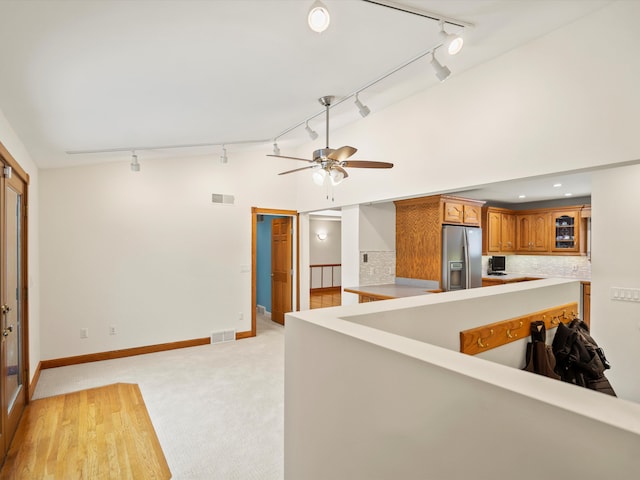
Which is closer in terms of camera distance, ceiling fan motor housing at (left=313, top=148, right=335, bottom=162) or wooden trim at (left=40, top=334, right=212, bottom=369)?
ceiling fan motor housing at (left=313, top=148, right=335, bottom=162)

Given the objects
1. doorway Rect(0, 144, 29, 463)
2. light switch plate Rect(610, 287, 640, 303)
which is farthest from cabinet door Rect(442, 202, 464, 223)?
doorway Rect(0, 144, 29, 463)

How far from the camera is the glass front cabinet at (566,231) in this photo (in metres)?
Answer: 6.44

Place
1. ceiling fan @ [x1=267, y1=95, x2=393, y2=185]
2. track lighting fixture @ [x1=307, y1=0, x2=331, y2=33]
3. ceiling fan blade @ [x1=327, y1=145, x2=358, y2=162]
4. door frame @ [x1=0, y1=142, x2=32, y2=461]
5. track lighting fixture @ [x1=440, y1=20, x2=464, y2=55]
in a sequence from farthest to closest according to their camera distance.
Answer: door frame @ [x1=0, y1=142, x2=32, y2=461], ceiling fan @ [x1=267, y1=95, x2=393, y2=185], ceiling fan blade @ [x1=327, y1=145, x2=358, y2=162], track lighting fixture @ [x1=440, y1=20, x2=464, y2=55], track lighting fixture @ [x1=307, y1=0, x2=331, y2=33]

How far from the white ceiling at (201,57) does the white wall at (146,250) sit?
→ 1.02 m

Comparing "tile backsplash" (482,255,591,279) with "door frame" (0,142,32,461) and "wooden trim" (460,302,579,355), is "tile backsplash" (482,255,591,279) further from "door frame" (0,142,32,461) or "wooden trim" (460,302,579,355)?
"door frame" (0,142,32,461)

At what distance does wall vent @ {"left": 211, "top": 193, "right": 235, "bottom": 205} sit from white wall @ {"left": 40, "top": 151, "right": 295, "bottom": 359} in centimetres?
7

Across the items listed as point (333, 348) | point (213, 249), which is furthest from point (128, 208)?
point (333, 348)

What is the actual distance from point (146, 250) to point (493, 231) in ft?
20.5

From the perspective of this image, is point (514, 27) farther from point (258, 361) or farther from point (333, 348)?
point (258, 361)

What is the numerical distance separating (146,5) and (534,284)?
307cm

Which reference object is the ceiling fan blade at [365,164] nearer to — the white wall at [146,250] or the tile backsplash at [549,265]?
the white wall at [146,250]

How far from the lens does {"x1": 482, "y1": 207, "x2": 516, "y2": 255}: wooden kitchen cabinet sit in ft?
22.8

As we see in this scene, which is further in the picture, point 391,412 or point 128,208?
point 128,208

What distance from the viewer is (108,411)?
10.7ft
